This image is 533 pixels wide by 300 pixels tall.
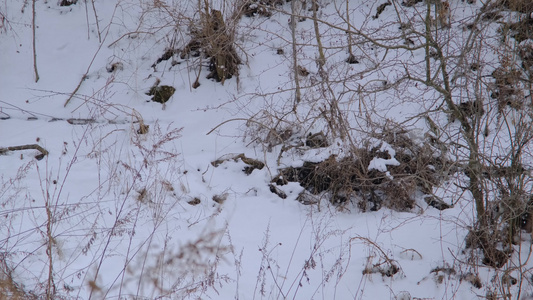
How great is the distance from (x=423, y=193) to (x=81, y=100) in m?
5.04

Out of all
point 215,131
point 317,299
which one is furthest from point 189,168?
point 317,299

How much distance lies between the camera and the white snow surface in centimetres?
389

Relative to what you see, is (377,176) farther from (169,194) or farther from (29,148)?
(29,148)

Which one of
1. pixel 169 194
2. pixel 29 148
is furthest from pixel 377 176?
pixel 29 148

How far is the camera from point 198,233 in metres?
4.53

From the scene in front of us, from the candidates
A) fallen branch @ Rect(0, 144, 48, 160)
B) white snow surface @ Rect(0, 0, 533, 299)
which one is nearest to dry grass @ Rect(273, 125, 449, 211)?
white snow surface @ Rect(0, 0, 533, 299)

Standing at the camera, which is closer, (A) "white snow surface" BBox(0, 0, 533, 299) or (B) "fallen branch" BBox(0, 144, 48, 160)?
(A) "white snow surface" BBox(0, 0, 533, 299)

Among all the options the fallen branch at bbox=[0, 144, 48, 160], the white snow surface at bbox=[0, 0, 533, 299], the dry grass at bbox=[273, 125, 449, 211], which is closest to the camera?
the white snow surface at bbox=[0, 0, 533, 299]

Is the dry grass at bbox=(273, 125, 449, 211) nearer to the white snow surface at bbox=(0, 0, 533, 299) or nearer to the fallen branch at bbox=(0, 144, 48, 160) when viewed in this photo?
the white snow surface at bbox=(0, 0, 533, 299)

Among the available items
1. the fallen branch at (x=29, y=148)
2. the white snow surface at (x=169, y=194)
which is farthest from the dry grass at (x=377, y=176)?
the fallen branch at (x=29, y=148)

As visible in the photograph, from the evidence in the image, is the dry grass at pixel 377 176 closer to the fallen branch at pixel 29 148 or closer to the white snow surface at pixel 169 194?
the white snow surface at pixel 169 194

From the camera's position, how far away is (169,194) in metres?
5.13

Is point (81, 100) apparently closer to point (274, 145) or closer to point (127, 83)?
point (127, 83)

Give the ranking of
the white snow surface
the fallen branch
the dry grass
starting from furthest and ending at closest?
the fallen branch → the dry grass → the white snow surface
